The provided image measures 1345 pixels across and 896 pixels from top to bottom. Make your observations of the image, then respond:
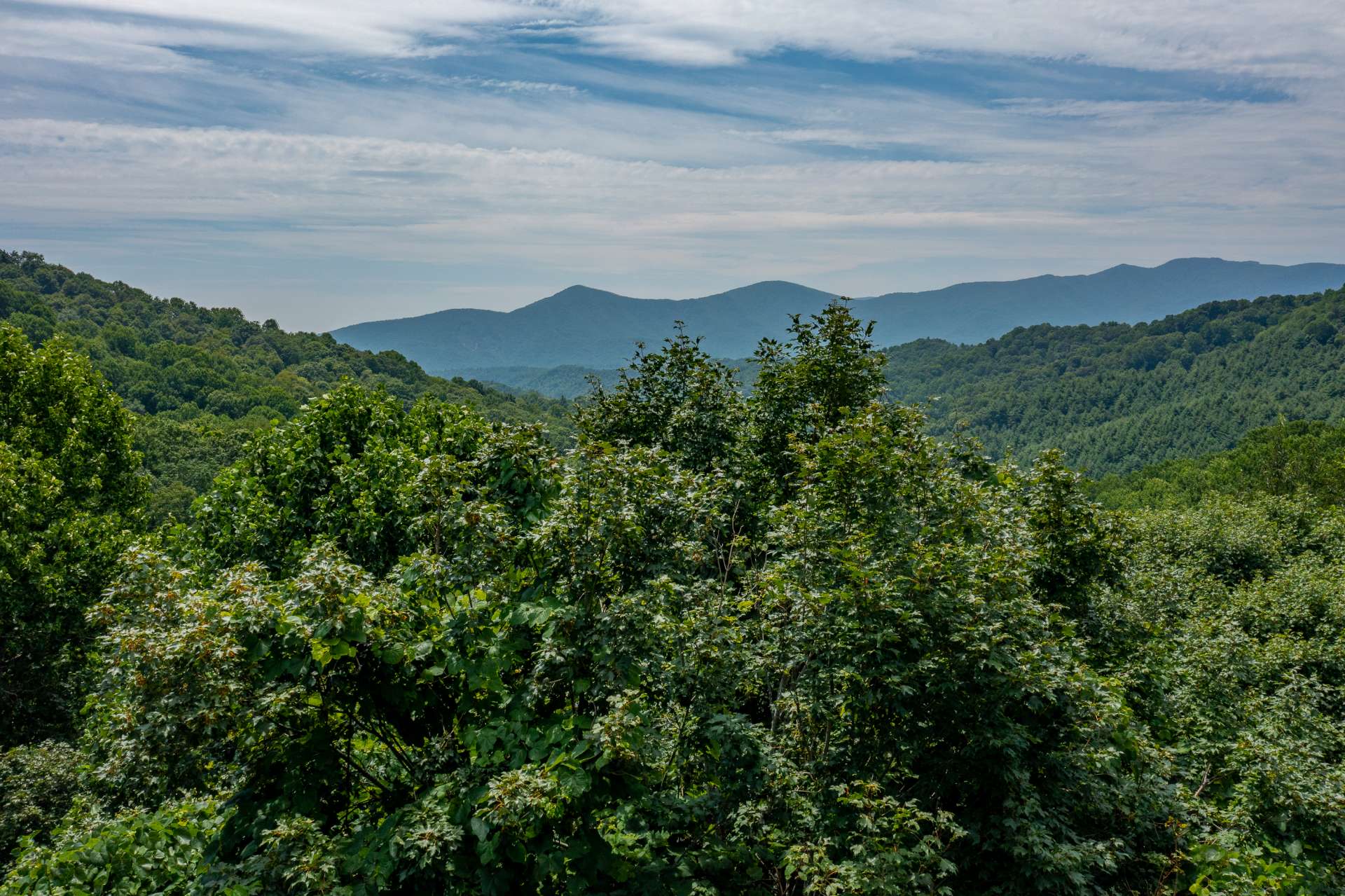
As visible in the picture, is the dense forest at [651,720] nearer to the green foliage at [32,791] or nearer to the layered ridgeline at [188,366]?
the green foliage at [32,791]

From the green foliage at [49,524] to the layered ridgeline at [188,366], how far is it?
108 feet

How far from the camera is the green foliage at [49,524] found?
1959 centimetres

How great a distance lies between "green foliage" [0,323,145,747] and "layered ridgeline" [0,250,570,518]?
3302cm

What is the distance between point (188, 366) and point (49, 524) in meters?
122

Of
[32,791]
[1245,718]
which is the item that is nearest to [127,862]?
[32,791]

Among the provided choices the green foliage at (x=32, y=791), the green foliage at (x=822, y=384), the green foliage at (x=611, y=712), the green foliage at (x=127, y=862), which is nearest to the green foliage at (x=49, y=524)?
the green foliage at (x=32, y=791)

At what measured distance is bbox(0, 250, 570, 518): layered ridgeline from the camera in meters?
80.2

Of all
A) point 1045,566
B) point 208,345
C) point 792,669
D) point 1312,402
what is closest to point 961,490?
point 1045,566

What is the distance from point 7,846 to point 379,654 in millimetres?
14082

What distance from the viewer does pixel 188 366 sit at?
407 feet

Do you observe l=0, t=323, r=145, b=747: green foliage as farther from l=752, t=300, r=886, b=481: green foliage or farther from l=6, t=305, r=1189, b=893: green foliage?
l=752, t=300, r=886, b=481: green foliage

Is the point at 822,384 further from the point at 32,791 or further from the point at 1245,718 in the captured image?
the point at 32,791

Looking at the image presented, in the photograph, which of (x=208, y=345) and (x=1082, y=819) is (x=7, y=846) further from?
(x=208, y=345)

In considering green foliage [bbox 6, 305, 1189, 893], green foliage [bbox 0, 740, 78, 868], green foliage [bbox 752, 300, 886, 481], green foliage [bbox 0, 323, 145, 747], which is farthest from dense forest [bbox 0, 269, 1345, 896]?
green foliage [bbox 0, 323, 145, 747]
